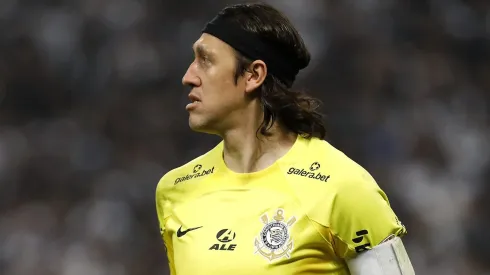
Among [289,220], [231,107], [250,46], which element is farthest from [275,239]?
[250,46]

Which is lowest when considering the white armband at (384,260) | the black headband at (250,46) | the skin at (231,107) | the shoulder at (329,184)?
the white armband at (384,260)

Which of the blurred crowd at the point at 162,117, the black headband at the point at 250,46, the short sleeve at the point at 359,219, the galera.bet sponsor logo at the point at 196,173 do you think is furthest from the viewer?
the blurred crowd at the point at 162,117

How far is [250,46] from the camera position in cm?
281

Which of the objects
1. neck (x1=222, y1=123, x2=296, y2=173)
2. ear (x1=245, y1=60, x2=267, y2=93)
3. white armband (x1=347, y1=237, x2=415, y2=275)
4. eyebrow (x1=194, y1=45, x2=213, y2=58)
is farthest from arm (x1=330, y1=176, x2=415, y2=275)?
eyebrow (x1=194, y1=45, x2=213, y2=58)

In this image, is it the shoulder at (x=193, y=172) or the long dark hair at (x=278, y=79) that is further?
the shoulder at (x=193, y=172)

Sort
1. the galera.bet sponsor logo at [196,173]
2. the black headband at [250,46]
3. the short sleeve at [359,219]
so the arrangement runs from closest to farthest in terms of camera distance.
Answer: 1. the short sleeve at [359,219]
2. the black headband at [250,46]
3. the galera.bet sponsor logo at [196,173]

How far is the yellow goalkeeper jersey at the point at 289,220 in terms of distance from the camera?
2.59 m

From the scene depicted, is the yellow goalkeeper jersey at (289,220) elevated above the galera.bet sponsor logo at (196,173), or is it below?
below

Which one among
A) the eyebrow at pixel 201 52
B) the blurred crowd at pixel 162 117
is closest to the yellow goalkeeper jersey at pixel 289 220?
the eyebrow at pixel 201 52

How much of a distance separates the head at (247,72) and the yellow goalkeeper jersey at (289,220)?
115 millimetres

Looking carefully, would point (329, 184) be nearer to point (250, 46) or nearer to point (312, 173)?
point (312, 173)

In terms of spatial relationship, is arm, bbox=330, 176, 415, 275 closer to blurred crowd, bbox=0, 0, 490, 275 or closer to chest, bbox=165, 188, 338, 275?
chest, bbox=165, 188, 338, 275

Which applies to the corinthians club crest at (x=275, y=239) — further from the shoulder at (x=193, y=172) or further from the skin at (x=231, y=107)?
the shoulder at (x=193, y=172)

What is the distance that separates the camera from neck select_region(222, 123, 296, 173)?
2.84 m
